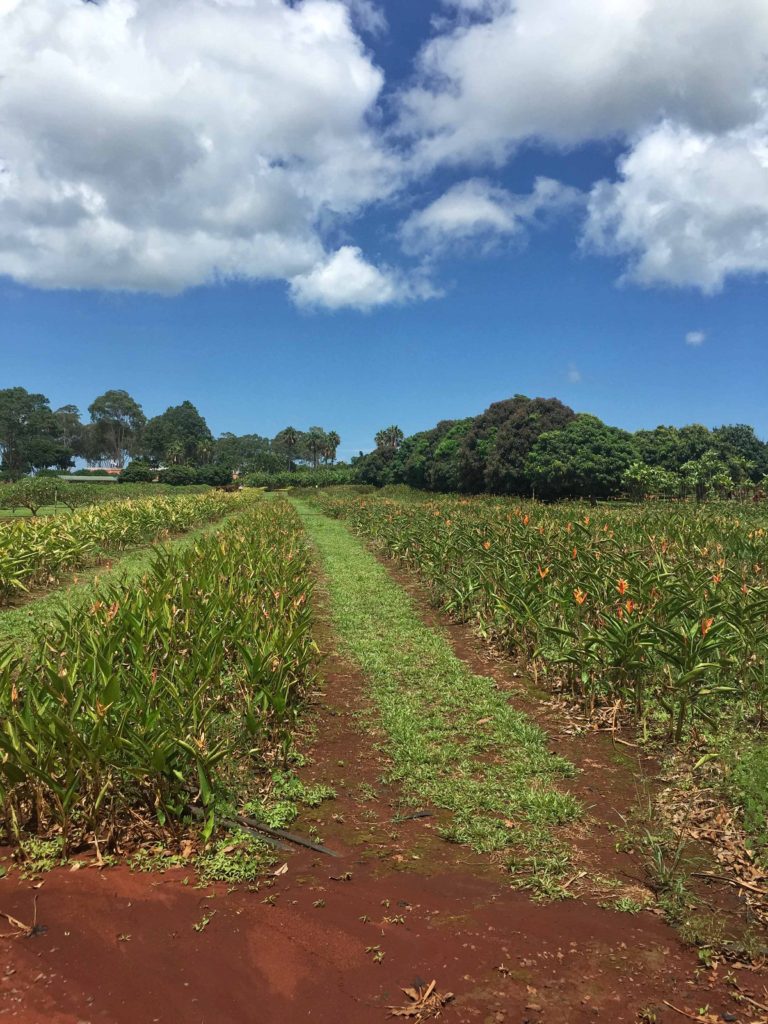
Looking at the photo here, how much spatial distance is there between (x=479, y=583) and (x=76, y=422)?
357ft

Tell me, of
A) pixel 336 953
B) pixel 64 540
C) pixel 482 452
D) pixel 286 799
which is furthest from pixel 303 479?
pixel 336 953

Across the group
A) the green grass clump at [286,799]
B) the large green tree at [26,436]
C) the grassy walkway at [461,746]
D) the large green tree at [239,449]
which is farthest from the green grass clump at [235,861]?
the large green tree at [239,449]

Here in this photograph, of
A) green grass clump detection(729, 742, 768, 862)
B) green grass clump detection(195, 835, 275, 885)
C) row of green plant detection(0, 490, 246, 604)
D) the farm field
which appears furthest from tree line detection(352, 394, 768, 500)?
green grass clump detection(195, 835, 275, 885)

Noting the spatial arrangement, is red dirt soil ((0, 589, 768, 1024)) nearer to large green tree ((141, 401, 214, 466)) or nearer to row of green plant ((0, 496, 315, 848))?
row of green plant ((0, 496, 315, 848))

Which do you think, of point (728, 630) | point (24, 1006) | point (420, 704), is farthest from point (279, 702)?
point (728, 630)

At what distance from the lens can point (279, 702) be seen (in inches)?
163

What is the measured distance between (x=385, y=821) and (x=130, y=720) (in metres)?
1.59

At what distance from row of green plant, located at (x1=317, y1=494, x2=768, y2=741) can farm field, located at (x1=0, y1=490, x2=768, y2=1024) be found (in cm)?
5

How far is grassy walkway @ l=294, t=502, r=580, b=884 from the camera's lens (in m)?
3.33

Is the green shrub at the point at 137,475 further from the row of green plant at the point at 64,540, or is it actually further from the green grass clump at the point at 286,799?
the green grass clump at the point at 286,799

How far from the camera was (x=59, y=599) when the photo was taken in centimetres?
892

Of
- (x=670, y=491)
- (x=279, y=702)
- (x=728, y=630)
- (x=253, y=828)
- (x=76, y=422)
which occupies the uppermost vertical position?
(x=76, y=422)

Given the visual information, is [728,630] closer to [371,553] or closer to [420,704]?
[420,704]

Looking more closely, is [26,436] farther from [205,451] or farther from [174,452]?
[205,451]
